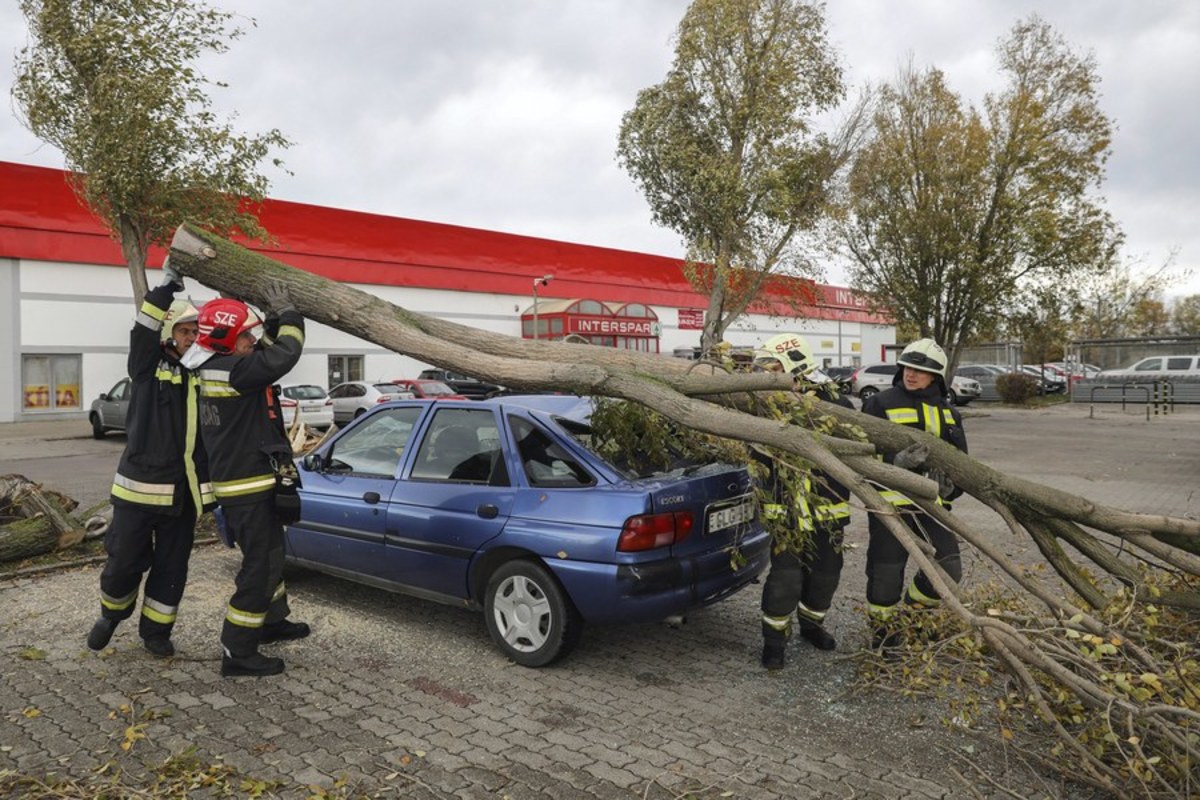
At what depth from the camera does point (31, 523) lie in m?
6.49

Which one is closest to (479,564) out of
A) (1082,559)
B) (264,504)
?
(264,504)

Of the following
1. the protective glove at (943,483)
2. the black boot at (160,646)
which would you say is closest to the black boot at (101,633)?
the black boot at (160,646)

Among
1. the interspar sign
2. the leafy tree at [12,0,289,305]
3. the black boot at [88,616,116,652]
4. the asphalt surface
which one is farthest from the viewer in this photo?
the interspar sign

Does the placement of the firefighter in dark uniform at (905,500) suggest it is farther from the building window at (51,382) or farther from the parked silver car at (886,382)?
the building window at (51,382)

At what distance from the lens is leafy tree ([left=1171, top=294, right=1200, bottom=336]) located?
190ft

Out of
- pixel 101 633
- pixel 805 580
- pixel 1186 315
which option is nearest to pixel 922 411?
pixel 805 580

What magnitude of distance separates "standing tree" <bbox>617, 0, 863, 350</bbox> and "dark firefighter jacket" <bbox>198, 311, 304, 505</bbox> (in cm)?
1837

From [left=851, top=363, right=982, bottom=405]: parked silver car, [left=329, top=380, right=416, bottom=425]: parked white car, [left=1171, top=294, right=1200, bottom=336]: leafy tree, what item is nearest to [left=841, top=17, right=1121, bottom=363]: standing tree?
[left=851, top=363, right=982, bottom=405]: parked silver car

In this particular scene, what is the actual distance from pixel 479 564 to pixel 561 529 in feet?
1.95

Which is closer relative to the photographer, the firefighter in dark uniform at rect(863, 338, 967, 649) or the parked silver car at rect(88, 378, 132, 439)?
the firefighter in dark uniform at rect(863, 338, 967, 649)

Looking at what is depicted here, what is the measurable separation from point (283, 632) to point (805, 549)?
9.80ft

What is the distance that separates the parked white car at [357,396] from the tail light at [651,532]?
18026 mm

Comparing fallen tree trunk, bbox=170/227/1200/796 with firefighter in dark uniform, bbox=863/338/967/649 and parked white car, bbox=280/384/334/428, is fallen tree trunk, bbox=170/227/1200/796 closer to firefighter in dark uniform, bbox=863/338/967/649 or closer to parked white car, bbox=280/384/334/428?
firefighter in dark uniform, bbox=863/338/967/649

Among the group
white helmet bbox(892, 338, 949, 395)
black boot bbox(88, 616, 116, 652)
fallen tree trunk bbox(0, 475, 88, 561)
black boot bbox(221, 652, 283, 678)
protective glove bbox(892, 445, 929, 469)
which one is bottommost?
black boot bbox(221, 652, 283, 678)
